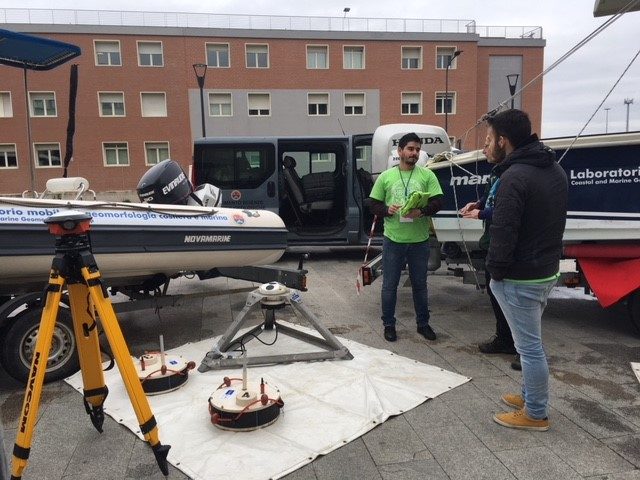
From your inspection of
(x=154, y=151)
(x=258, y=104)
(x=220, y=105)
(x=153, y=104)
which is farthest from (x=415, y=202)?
(x=153, y=104)

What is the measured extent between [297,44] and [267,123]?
216 inches

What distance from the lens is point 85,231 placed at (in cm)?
228

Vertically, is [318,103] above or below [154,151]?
above

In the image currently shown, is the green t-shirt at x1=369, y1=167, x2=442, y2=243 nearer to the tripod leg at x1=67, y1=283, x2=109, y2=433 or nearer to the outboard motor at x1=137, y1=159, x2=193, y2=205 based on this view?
the outboard motor at x1=137, y1=159, x2=193, y2=205

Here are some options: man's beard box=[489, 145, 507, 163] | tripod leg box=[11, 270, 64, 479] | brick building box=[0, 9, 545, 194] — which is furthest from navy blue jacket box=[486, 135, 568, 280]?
brick building box=[0, 9, 545, 194]

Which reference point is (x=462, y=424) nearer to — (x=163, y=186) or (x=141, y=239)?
(x=141, y=239)

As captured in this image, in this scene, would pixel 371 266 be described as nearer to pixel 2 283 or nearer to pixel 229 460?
pixel 229 460

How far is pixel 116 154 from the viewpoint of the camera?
3053 centimetres

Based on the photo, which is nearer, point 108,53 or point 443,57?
point 108,53

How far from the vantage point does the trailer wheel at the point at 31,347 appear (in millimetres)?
3381

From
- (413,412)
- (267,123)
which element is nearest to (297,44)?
(267,123)

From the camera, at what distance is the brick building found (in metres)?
29.5

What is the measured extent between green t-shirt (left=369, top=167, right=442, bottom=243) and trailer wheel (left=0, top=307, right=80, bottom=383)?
104 inches

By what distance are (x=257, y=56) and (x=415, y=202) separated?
99.1 ft
